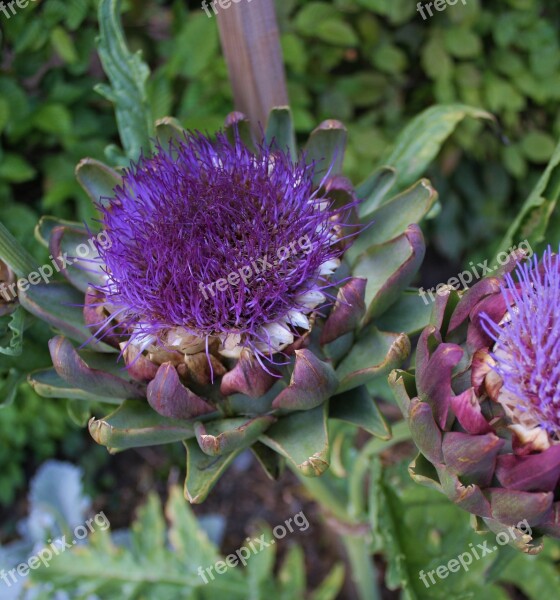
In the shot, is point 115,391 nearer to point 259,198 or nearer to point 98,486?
point 259,198

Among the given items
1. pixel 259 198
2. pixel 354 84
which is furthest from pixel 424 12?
pixel 259 198

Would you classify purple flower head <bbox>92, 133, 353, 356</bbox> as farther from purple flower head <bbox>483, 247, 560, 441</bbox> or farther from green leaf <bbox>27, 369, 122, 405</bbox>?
purple flower head <bbox>483, 247, 560, 441</bbox>

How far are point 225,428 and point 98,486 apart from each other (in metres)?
1.23

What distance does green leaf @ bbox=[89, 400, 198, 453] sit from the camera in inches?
26.7

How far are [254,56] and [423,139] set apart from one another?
10.0 inches

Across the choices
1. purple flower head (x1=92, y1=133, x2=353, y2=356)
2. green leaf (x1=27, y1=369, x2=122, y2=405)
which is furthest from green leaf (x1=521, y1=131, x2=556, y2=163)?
green leaf (x1=27, y1=369, x2=122, y2=405)

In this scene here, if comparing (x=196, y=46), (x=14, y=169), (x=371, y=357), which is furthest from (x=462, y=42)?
(x=371, y=357)

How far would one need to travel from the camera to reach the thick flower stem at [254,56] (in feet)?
2.80

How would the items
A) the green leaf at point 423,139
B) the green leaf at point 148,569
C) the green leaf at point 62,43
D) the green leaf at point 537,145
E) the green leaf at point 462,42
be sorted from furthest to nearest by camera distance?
1. the green leaf at point 537,145
2. the green leaf at point 462,42
3. the green leaf at point 62,43
4. the green leaf at point 148,569
5. the green leaf at point 423,139

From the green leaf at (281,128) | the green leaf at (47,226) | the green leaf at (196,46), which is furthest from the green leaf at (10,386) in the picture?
the green leaf at (196,46)

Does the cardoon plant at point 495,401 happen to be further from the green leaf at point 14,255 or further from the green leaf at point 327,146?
the green leaf at point 14,255

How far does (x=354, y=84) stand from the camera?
65.8 inches

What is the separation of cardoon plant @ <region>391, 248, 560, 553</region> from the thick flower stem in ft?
1.25

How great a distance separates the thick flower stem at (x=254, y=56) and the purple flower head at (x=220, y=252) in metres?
0.13
